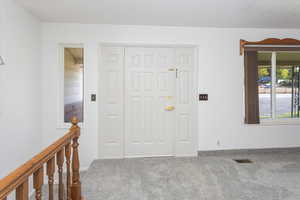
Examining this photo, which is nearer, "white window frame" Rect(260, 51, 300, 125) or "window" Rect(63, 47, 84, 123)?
"window" Rect(63, 47, 84, 123)

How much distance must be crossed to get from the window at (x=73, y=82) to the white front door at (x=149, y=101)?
0.82 metres

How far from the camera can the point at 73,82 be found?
377 cm

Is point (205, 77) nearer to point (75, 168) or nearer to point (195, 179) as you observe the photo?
point (195, 179)

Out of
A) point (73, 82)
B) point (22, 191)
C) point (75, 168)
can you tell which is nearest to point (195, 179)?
point (75, 168)

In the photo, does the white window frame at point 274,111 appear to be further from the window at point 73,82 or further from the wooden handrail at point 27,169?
the wooden handrail at point 27,169

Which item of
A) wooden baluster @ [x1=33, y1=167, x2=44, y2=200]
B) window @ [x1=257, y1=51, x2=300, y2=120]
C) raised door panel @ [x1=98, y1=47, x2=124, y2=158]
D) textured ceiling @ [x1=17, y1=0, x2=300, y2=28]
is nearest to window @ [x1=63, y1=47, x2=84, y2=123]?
raised door panel @ [x1=98, y1=47, x2=124, y2=158]

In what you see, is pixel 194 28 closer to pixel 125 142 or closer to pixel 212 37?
pixel 212 37

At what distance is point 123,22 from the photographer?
3520 millimetres

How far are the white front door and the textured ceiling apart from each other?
0.61 meters

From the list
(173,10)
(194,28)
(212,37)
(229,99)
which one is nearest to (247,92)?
(229,99)

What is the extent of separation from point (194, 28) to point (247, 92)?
1.51 m

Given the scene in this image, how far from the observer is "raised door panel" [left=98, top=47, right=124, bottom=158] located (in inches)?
147

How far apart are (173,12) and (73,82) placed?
2091 mm

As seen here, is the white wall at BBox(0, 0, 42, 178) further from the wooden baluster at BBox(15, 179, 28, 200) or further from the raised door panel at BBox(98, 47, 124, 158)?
the wooden baluster at BBox(15, 179, 28, 200)
